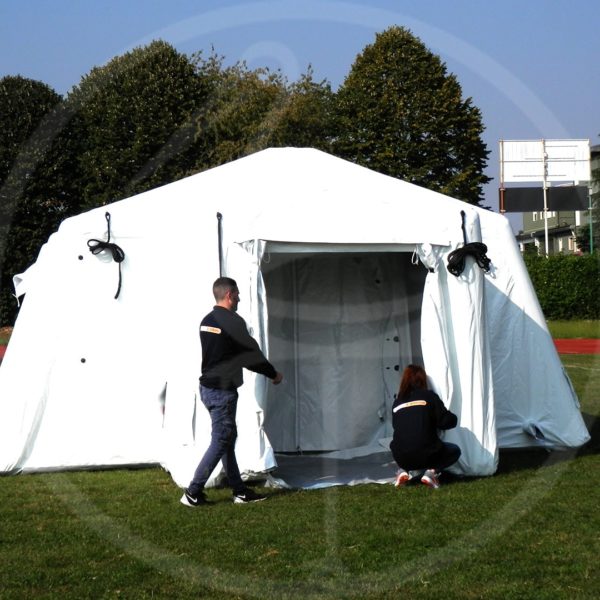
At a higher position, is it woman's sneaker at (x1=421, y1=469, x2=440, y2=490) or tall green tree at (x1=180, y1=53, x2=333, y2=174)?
tall green tree at (x1=180, y1=53, x2=333, y2=174)

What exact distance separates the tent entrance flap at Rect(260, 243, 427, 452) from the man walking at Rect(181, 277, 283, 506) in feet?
8.86

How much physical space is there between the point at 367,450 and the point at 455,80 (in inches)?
1305

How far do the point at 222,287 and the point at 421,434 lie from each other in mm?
1944

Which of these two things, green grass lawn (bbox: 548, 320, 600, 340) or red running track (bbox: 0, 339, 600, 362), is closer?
red running track (bbox: 0, 339, 600, 362)

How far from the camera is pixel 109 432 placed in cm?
996

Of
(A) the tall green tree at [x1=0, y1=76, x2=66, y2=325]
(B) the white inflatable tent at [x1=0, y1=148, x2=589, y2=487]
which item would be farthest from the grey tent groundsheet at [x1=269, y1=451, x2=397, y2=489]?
(A) the tall green tree at [x1=0, y1=76, x2=66, y2=325]

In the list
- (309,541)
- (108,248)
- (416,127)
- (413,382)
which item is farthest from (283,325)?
(416,127)

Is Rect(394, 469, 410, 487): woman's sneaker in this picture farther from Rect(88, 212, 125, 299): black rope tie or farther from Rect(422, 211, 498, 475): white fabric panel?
Rect(88, 212, 125, 299): black rope tie

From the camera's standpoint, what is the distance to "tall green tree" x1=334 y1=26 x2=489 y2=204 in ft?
132

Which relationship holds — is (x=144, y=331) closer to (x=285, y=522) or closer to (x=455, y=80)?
(x=285, y=522)

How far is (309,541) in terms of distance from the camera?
6762mm

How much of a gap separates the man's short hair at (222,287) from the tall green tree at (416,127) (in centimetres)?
3208

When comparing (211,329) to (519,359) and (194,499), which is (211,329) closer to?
(194,499)

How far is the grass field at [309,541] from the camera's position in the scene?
19.0 ft
